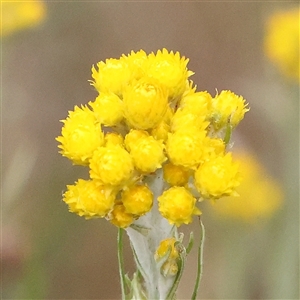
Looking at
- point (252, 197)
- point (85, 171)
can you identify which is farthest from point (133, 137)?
point (252, 197)

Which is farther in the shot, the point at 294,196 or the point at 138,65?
the point at 294,196

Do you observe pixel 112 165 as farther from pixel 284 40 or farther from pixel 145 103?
pixel 284 40

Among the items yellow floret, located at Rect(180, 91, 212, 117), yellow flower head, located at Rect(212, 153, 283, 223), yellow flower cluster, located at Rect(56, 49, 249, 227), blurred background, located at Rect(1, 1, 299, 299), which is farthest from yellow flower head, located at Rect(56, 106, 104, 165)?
yellow flower head, located at Rect(212, 153, 283, 223)

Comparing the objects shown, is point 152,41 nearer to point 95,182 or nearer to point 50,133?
point 50,133

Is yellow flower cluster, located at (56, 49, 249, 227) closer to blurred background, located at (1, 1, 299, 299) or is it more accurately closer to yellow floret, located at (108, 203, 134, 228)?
yellow floret, located at (108, 203, 134, 228)

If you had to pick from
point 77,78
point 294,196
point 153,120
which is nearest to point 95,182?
point 153,120

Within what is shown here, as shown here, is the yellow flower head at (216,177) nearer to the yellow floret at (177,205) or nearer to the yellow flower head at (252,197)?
the yellow floret at (177,205)

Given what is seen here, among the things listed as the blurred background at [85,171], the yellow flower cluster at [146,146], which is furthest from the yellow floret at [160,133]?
the blurred background at [85,171]
